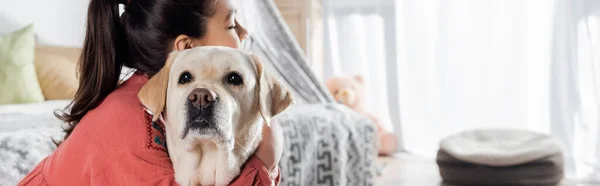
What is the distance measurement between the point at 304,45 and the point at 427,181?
132 centimetres

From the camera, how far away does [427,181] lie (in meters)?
3.73

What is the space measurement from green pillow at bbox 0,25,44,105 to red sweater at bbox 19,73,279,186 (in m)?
2.04

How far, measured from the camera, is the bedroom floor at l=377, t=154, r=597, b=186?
368cm

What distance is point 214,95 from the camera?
917 millimetres

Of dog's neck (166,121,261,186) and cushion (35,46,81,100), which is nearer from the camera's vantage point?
dog's neck (166,121,261,186)

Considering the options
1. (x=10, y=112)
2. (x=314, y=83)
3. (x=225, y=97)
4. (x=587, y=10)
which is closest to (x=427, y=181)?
(x=314, y=83)

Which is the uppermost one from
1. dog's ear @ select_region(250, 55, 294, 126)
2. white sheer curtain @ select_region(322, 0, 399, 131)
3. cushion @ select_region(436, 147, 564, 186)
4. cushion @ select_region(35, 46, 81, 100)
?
dog's ear @ select_region(250, 55, 294, 126)

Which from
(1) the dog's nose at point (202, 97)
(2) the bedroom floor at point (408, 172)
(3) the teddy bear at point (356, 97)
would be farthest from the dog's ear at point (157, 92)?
(3) the teddy bear at point (356, 97)

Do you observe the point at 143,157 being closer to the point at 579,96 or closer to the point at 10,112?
the point at 10,112

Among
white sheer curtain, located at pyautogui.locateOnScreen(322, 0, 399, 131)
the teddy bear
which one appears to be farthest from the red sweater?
white sheer curtain, located at pyautogui.locateOnScreen(322, 0, 399, 131)

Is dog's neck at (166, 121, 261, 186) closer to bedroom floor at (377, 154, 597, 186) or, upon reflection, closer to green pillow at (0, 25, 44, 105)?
green pillow at (0, 25, 44, 105)

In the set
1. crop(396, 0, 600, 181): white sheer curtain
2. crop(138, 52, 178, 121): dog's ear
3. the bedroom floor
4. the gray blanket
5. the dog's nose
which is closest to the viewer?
the dog's nose

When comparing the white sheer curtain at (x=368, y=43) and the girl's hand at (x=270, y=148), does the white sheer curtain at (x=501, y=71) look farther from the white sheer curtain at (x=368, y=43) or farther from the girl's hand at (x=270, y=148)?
the girl's hand at (x=270, y=148)

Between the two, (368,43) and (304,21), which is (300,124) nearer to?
(304,21)
